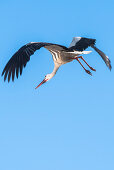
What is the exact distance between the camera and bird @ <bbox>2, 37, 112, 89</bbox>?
12.0 metres

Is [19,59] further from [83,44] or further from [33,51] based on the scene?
[83,44]

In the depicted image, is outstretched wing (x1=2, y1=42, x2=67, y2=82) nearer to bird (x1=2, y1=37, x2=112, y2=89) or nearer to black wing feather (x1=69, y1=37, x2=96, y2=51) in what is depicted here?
bird (x1=2, y1=37, x2=112, y2=89)

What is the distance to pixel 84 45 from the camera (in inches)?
570

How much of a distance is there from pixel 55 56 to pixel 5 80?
8.50ft

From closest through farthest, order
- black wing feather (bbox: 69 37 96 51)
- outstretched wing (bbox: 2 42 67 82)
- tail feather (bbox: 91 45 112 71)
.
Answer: outstretched wing (bbox: 2 42 67 82), black wing feather (bbox: 69 37 96 51), tail feather (bbox: 91 45 112 71)

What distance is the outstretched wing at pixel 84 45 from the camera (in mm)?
14344

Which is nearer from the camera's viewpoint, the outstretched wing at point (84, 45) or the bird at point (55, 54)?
the bird at point (55, 54)

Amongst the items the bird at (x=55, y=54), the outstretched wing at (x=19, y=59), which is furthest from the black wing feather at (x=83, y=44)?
the outstretched wing at (x=19, y=59)

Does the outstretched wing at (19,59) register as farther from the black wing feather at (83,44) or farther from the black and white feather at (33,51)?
the black wing feather at (83,44)

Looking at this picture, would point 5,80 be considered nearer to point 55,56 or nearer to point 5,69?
point 5,69

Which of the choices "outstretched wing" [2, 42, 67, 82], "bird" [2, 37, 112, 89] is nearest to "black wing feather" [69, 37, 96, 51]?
"bird" [2, 37, 112, 89]

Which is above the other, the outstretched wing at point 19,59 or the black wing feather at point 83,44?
the black wing feather at point 83,44

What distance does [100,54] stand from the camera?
1542 centimetres

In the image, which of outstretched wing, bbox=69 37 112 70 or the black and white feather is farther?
outstretched wing, bbox=69 37 112 70
